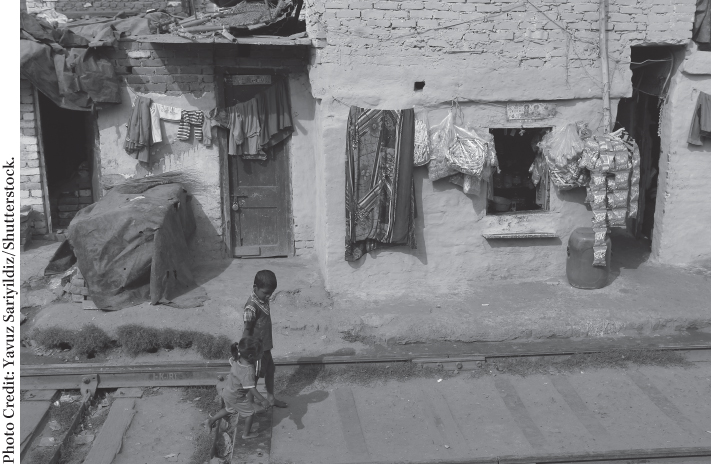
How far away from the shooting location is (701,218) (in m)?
9.62

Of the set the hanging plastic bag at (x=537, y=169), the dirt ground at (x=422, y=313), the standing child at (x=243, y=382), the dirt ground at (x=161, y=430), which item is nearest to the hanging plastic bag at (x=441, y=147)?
the hanging plastic bag at (x=537, y=169)

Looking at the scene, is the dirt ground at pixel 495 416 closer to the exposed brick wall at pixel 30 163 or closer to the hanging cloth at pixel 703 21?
the hanging cloth at pixel 703 21

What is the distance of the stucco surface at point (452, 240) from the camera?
29.2 feet

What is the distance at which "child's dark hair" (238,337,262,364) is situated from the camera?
19.4ft

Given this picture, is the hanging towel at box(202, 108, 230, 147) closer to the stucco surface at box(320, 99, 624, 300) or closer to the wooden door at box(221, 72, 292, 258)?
the wooden door at box(221, 72, 292, 258)

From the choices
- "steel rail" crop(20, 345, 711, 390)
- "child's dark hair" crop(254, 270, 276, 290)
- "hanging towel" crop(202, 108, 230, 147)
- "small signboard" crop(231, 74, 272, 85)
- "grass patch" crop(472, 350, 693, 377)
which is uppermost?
"small signboard" crop(231, 74, 272, 85)

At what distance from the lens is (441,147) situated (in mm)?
8695

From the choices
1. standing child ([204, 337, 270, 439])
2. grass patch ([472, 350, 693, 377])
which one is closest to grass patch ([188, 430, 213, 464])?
standing child ([204, 337, 270, 439])

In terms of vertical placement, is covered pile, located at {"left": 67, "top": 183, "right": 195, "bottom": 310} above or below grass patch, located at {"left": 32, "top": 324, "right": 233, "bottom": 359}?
above

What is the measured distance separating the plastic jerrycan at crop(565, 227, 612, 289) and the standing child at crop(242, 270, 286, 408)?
14.1 feet

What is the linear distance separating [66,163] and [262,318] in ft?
19.6

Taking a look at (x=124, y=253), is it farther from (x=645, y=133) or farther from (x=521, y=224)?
(x=645, y=133)

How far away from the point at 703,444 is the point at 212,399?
4.28 metres

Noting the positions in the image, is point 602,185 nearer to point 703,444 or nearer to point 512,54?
point 512,54
